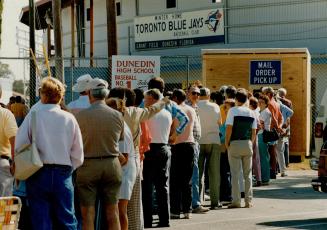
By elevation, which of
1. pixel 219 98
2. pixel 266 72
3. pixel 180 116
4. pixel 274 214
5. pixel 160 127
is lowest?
pixel 274 214

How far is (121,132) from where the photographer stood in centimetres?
974

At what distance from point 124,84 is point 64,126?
452 inches

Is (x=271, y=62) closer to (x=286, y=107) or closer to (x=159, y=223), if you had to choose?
(x=286, y=107)

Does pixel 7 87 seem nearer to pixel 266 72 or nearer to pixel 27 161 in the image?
pixel 266 72

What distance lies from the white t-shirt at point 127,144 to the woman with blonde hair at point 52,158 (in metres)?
1.30

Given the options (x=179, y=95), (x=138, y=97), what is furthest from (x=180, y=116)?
(x=138, y=97)

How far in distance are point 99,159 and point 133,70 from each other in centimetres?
1078

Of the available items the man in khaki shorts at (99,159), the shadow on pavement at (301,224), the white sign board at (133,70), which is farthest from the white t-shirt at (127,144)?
the white sign board at (133,70)

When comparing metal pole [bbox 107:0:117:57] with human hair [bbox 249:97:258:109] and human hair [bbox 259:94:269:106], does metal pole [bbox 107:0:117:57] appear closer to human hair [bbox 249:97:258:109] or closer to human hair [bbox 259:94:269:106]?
human hair [bbox 259:94:269:106]

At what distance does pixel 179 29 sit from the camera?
34562 mm

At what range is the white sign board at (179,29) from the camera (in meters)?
33.4

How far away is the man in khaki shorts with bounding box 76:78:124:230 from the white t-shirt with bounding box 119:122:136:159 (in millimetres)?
469

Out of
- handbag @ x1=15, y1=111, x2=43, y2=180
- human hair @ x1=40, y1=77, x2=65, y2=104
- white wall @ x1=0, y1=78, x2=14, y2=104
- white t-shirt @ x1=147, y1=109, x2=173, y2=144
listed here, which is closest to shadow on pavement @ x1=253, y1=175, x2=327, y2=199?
white t-shirt @ x1=147, y1=109, x2=173, y2=144

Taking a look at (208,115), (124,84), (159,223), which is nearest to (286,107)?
(124,84)
